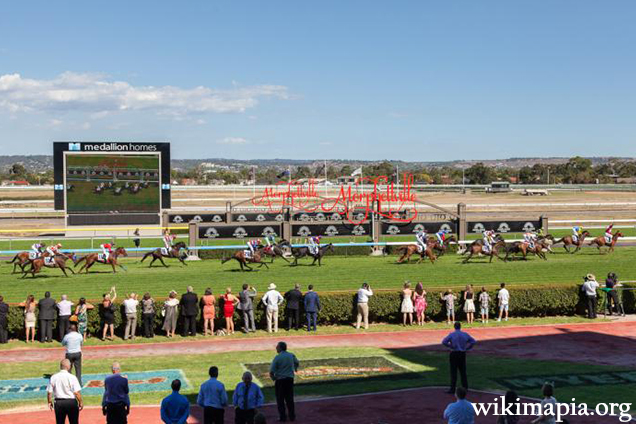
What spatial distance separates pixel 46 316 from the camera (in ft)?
55.5

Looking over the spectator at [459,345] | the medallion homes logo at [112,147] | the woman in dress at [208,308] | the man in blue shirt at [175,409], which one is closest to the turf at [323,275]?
the woman in dress at [208,308]

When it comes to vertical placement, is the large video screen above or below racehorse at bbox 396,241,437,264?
above

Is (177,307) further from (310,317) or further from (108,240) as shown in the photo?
(108,240)

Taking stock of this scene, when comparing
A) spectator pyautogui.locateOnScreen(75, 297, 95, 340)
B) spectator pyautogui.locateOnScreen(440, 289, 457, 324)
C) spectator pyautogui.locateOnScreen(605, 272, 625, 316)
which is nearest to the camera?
spectator pyautogui.locateOnScreen(75, 297, 95, 340)

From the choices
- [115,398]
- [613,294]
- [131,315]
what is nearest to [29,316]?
[131,315]

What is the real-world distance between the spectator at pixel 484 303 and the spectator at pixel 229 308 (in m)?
6.39

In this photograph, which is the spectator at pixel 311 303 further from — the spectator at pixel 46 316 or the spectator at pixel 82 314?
the spectator at pixel 46 316

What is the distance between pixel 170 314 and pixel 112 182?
22885mm

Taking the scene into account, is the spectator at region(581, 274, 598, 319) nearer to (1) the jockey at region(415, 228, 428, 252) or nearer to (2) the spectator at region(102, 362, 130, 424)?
(1) the jockey at region(415, 228, 428, 252)

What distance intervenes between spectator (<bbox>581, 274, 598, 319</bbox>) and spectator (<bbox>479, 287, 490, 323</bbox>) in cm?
Answer: 278

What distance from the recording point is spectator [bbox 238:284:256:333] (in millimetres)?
18156

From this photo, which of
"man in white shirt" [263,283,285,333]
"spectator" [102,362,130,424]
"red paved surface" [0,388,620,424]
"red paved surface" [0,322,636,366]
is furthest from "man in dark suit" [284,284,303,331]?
"spectator" [102,362,130,424]

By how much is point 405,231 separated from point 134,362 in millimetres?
21325

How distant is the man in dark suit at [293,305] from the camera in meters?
18.4
